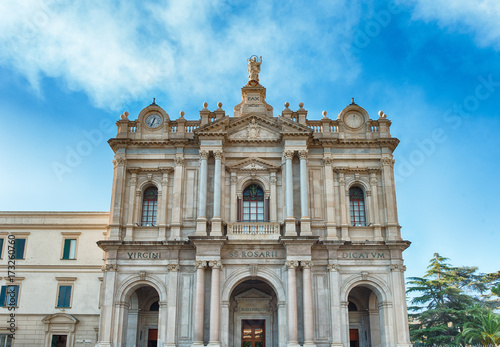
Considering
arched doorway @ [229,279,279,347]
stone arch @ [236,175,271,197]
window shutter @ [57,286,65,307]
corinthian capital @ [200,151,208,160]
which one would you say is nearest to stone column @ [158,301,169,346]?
arched doorway @ [229,279,279,347]

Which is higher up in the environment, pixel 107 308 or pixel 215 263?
pixel 215 263

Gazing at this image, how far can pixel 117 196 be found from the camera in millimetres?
32312

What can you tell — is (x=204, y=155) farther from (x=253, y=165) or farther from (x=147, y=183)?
(x=147, y=183)

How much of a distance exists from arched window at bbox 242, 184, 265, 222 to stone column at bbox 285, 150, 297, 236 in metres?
2.29

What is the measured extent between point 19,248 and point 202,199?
54.9 ft

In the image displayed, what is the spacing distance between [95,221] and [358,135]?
2137 centimetres

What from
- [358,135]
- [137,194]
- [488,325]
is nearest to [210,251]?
[137,194]

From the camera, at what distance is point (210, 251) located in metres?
29.9

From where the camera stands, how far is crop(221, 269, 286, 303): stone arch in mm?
29891

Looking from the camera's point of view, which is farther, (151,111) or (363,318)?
(151,111)

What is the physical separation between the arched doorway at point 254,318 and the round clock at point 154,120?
1277cm

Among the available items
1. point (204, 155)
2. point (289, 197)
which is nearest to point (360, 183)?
point (289, 197)

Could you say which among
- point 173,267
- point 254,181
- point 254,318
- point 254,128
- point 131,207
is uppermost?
point 254,128

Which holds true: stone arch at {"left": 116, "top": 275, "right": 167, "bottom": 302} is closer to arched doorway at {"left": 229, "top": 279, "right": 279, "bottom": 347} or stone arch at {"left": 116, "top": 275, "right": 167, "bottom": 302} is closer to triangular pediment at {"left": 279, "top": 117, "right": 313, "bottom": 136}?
arched doorway at {"left": 229, "top": 279, "right": 279, "bottom": 347}
